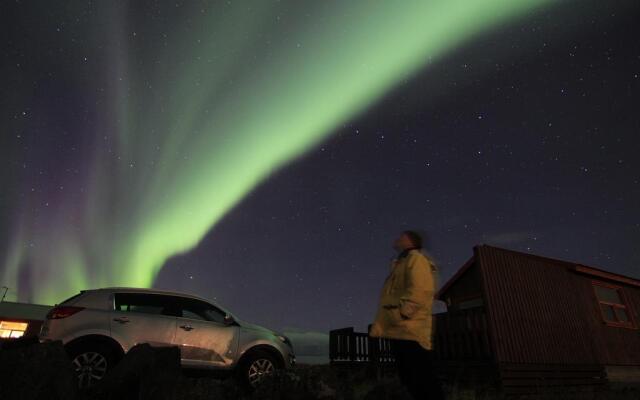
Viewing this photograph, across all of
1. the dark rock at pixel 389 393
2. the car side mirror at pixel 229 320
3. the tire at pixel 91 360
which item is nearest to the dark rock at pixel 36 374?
the tire at pixel 91 360

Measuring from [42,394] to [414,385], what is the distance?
3541 millimetres

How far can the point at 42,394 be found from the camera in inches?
151

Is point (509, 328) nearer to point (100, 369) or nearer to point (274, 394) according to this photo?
point (274, 394)

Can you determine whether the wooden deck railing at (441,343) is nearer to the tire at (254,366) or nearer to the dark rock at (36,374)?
the tire at (254,366)

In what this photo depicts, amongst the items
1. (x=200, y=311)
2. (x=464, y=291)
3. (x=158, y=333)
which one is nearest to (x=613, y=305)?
(x=464, y=291)

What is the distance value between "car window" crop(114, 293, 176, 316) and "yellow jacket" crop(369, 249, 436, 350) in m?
4.37

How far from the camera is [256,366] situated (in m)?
6.68

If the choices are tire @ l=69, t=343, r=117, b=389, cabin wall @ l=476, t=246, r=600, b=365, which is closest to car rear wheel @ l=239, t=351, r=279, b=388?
tire @ l=69, t=343, r=117, b=389

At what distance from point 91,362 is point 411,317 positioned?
491cm

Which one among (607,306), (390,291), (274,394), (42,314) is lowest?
(274,394)

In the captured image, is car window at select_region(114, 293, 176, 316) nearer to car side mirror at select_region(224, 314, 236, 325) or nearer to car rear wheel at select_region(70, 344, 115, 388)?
car rear wheel at select_region(70, 344, 115, 388)

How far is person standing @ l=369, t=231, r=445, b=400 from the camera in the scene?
3293 mm

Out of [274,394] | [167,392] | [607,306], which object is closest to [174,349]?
[167,392]

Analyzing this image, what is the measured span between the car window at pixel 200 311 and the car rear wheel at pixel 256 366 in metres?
0.83
